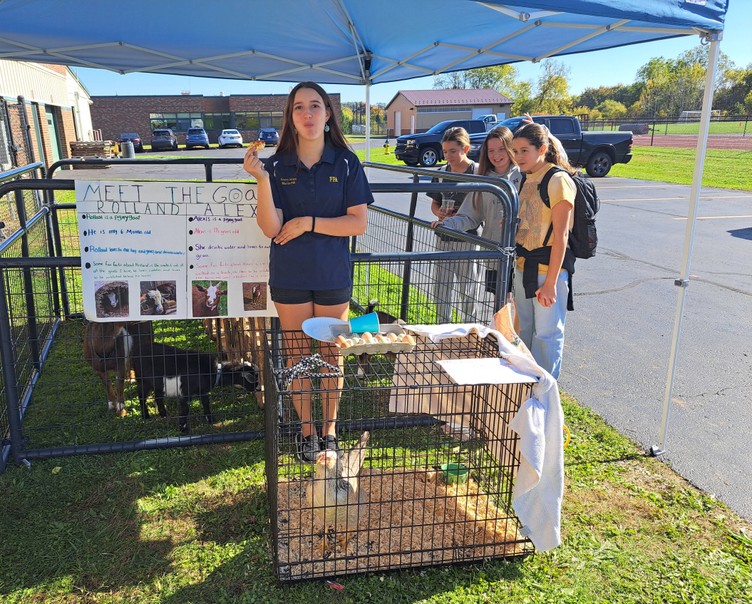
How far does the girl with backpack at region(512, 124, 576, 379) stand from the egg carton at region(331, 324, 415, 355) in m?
1.38

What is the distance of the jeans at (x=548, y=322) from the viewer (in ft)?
12.4

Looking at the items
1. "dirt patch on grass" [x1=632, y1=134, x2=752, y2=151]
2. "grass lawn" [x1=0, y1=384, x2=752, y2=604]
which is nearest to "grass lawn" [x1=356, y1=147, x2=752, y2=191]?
"dirt patch on grass" [x1=632, y1=134, x2=752, y2=151]

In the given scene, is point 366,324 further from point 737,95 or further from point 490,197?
point 737,95

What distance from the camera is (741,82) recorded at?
234 ft

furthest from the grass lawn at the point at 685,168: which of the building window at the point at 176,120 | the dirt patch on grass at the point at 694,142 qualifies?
the building window at the point at 176,120

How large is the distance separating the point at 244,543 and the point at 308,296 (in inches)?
50.6

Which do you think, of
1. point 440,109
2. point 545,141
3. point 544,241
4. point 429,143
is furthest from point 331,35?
point 440,109

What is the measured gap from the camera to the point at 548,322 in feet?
12.5

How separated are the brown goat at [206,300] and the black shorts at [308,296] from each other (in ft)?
1.50

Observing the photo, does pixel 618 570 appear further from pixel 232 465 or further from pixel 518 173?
pixel 518 173

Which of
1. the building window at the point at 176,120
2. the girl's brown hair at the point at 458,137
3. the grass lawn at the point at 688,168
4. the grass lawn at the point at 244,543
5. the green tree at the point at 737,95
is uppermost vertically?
the green tree at the point at 737,95

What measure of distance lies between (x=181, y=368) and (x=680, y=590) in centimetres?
304

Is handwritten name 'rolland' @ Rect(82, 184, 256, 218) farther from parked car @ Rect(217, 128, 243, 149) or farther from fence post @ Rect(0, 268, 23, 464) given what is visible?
parked car @ Rect(217, 128, 243, 149)

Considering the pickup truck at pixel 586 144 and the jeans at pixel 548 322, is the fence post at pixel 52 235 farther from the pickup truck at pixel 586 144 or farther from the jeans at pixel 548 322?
the pickup truck at pixel 586 144
